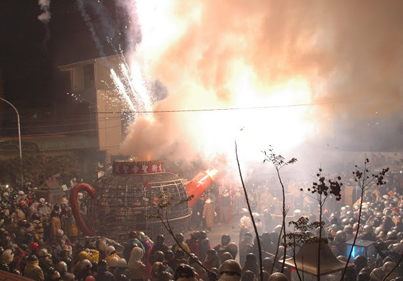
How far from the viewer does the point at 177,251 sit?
8.58m

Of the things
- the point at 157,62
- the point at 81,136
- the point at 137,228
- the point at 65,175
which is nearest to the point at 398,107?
the point at 157,62

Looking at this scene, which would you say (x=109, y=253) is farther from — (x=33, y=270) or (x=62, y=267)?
(x=33, y=270)

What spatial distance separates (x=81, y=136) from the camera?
31.4m

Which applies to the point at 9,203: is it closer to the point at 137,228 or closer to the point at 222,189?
the point at 137,228

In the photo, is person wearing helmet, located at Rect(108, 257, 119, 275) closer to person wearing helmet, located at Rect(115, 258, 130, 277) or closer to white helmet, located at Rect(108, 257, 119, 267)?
white helmet, located at Rect(108, 257, 119, 267)

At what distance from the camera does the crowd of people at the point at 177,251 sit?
7.48 metres

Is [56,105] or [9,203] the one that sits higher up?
[56,105]

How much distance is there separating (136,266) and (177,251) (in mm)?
948

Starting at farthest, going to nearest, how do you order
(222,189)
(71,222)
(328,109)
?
1. (328,109)
2. (222,189)
3. (71,222)

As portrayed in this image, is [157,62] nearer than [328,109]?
Yes

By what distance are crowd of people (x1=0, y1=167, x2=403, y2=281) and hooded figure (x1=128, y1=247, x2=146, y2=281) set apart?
21 mm

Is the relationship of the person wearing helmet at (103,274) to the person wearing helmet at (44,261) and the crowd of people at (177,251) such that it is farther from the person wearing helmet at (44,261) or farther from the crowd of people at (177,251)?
the person wearing helmet at (44,261)

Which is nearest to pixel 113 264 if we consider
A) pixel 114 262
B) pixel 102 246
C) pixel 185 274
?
pixel 114 262

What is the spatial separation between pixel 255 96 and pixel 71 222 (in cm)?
839
